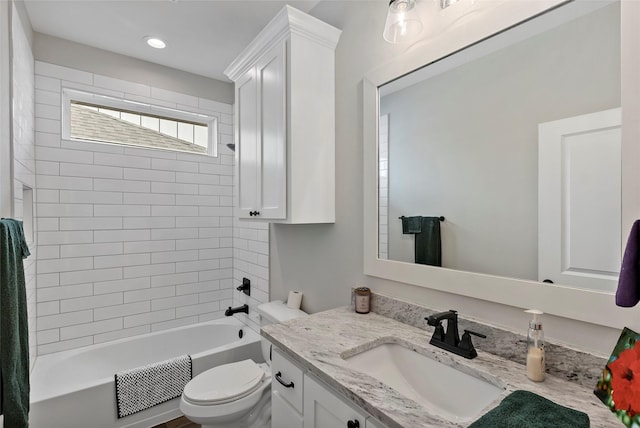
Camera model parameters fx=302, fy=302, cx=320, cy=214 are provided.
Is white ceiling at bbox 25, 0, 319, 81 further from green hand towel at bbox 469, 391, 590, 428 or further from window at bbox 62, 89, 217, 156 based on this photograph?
green hand towel at bbox 469, 391, 590, 428

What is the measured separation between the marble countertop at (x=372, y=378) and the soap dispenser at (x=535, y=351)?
0.02 m

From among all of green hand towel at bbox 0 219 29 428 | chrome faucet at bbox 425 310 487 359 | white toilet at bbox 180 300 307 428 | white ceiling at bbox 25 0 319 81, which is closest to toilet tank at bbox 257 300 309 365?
white toilet at bbox 180 300 307 428

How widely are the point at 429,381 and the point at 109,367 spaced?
8.55 ft

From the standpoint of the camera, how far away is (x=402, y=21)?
4.18ft

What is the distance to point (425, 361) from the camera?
1125mm

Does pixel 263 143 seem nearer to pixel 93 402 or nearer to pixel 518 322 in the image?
pixel 518 322

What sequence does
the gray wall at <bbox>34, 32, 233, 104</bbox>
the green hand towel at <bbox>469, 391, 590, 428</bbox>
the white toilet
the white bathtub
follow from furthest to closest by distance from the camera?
the gray wall at <bbox>34, 32, 233, 104</bbox> → the white bathtub → the white toilet → the green hand towel at <bbox>469, 391, 590, 428</bbox>

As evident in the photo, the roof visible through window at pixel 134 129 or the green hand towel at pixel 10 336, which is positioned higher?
the roof visible through window at pixel 134 129

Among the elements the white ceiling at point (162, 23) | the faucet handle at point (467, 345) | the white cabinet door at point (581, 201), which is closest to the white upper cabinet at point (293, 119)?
the white ceiling at point (162, 23)

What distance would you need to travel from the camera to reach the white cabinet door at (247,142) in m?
1.91

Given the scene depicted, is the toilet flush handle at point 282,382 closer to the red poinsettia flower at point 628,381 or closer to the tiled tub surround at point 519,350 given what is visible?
the tiled tub surround at point 519,350

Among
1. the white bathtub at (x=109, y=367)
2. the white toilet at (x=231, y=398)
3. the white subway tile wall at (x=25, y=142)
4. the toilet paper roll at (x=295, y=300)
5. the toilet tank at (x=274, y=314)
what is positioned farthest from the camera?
the toilet paper roll at (x=295, y=300)

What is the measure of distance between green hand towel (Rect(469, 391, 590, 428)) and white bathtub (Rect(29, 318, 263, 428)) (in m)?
2.09

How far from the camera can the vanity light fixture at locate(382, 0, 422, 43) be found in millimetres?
1260
